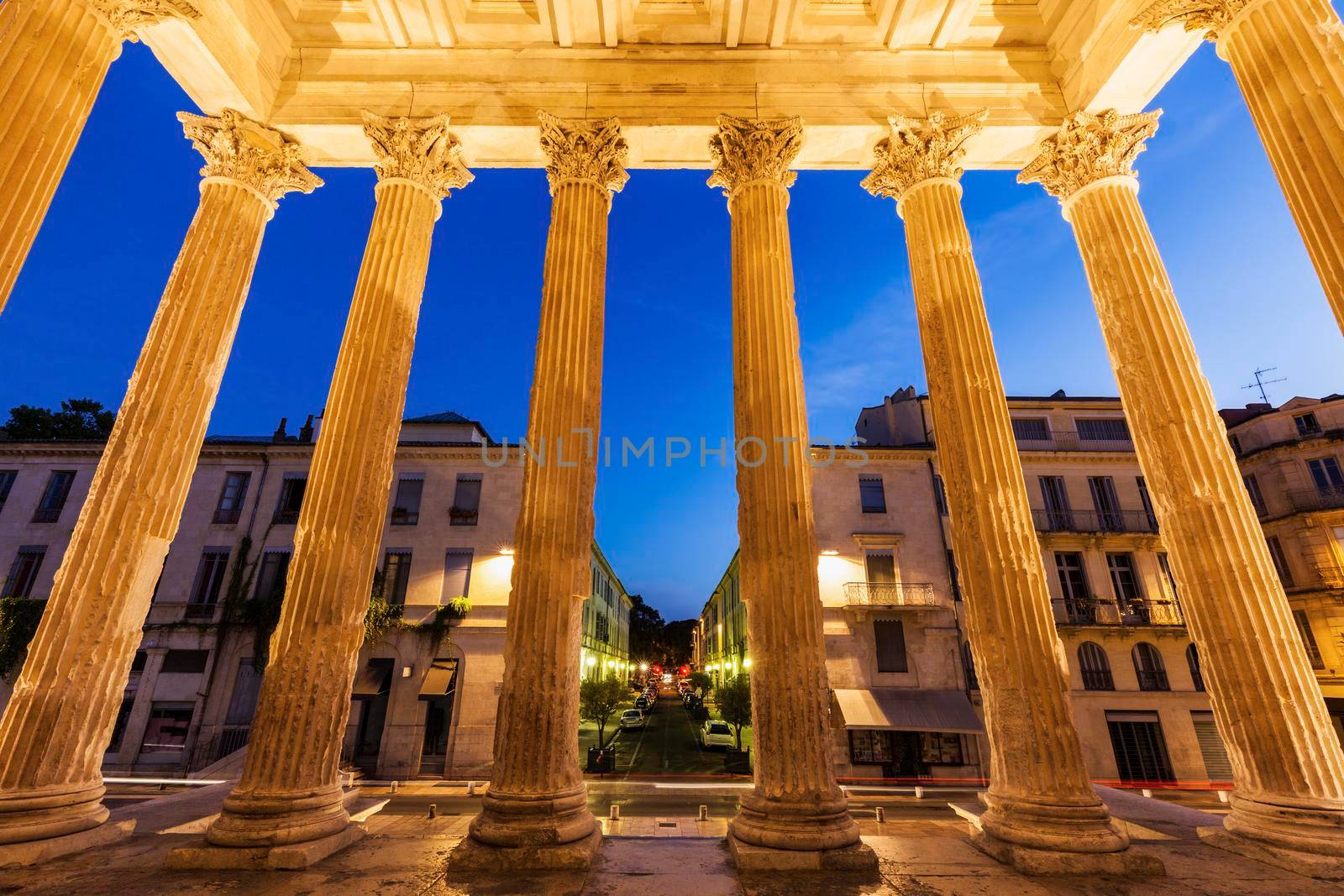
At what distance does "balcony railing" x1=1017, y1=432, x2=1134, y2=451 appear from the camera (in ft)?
94.4

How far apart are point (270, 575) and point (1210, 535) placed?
30335 mm

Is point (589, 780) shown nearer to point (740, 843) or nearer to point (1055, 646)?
point (740, 843)

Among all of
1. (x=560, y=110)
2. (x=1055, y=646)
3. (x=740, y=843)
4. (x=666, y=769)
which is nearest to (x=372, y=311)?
(x=560, y=110)

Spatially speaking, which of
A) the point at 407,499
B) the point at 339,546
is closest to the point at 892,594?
the point at 407,499

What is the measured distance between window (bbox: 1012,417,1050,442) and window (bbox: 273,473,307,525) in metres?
33.6

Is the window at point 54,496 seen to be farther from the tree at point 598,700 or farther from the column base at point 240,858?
the column base at point 240,858

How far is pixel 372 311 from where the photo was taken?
8781 millimetres

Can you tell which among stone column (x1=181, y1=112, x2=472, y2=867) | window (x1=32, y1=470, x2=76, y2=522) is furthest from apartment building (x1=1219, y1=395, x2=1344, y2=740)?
window (x1=32, y1=470, x2=76, y2=522)

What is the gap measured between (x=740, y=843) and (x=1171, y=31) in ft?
41.0

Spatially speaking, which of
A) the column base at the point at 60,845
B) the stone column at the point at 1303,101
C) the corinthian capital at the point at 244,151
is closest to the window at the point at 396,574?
the corinthian capital at the point at 244,151

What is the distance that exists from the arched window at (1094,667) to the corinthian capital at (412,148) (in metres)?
29.4

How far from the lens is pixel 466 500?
26750 millimetres

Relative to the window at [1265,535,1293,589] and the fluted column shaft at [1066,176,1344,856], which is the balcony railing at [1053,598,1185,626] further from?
the fluted column shaft at [1066,176,1344,856]

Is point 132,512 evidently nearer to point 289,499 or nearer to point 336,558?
point 336,558
